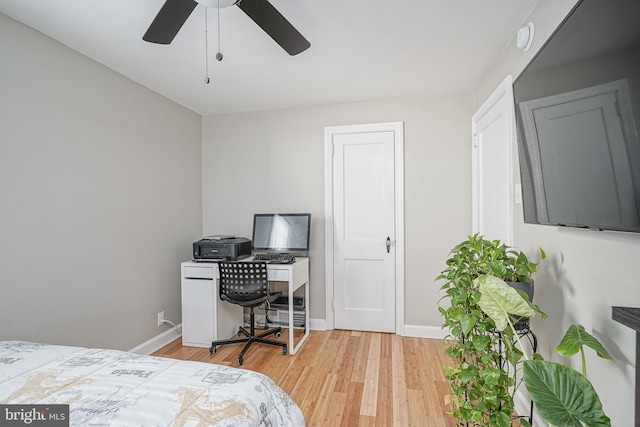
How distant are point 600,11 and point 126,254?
3.11 meters

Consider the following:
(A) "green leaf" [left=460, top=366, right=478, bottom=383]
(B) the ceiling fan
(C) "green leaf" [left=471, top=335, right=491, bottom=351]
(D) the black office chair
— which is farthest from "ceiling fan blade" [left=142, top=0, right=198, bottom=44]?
(A) "green leaf" [left=460, top=366, right=478, bottom=383]

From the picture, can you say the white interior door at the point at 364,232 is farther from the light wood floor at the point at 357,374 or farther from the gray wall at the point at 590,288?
the gray wall at the point at 590,288

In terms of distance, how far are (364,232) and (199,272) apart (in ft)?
5.55

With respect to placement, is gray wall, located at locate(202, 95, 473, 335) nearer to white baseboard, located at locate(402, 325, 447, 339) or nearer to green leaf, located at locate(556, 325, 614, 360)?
white baseboard, located at locate(402, 325, 447, 339)

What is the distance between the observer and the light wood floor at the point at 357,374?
192cm

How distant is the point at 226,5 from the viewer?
1391 mm

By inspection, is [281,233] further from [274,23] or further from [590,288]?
[590,288]

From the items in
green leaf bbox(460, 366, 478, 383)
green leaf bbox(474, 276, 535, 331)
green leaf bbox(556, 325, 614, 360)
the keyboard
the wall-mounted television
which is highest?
the wall-mounted television

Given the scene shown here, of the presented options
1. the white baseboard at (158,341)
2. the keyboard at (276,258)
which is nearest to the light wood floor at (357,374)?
the white baseboard at (158,341)

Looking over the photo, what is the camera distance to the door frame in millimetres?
3111

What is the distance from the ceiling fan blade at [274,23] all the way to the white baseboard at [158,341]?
267 centimetres

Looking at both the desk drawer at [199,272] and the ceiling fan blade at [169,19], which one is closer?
the ceiling fan blade at [169,19]

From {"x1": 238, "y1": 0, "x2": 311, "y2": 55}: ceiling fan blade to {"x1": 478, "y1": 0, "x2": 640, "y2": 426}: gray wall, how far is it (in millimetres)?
1270

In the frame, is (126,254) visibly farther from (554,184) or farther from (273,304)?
(554,184)
